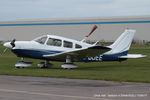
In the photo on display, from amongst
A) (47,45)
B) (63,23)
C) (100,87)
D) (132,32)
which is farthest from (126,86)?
(63,23)

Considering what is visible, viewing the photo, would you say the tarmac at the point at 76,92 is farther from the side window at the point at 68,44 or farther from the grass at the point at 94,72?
the side window at the point at 68,44

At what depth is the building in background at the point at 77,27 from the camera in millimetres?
73250

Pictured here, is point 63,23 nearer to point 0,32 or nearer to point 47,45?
point 0,32

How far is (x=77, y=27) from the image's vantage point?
260 feet

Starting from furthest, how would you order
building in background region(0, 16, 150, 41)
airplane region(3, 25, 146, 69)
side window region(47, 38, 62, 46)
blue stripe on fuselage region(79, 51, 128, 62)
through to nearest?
1. building in background region(0, 16, 150, 41)
2. blue stripe on fuselage region(79, 51, 128, 62)
3. side window region(47, 38, 62, 46)
4. airplane region(3, 25, 146, 69)

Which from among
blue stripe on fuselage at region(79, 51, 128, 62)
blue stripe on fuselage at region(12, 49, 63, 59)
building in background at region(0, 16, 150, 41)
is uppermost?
blue stripe on fuselage at region(12, 49, 63, 59)

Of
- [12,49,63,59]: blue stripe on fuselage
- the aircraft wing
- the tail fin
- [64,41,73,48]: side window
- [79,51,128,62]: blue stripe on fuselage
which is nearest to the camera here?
the aircraft wing

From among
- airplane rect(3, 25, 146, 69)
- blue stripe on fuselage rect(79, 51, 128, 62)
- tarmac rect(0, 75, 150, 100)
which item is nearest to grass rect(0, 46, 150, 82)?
airplane rect(3, 25, 146, 69)

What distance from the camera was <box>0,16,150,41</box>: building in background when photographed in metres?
73.2

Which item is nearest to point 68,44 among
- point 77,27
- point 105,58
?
point 105,58

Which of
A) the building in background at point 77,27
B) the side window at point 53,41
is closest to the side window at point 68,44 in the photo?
the side window at point 53,41

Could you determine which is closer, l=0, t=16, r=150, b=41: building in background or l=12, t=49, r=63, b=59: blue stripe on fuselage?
l=12, t=49, r=63, b=59: blue stripe on fuselage

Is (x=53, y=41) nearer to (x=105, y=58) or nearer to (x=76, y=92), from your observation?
(x=105, y=58)

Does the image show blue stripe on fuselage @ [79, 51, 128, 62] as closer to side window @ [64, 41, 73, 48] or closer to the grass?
the grass
